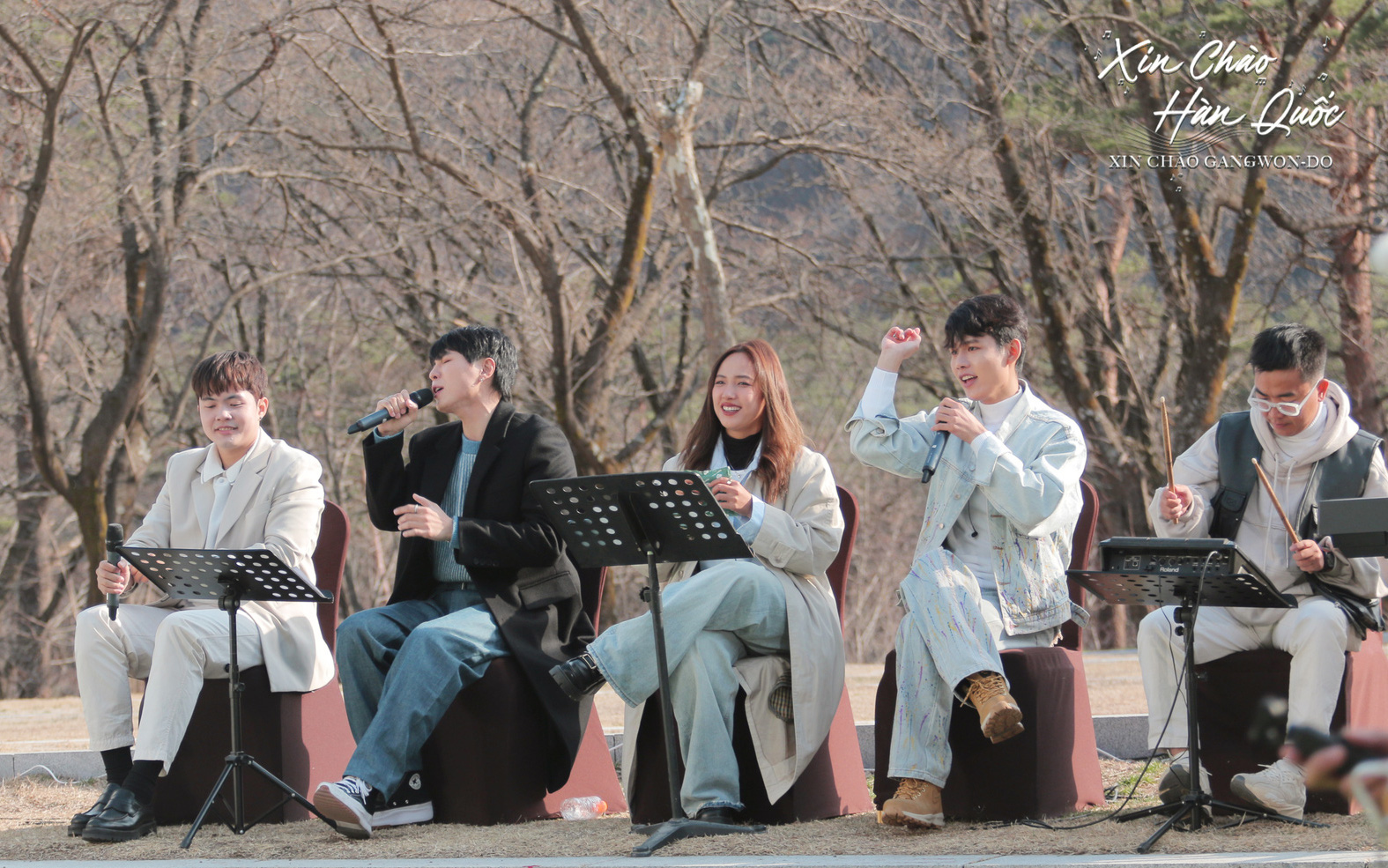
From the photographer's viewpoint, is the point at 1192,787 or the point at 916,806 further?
the point at 916,806

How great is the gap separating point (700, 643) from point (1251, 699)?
1615mm

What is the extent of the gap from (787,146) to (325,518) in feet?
25.0

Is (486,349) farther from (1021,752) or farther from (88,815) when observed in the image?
(1021,752)

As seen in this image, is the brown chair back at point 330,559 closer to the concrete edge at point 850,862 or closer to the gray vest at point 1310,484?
the concrete edge at point 850,862

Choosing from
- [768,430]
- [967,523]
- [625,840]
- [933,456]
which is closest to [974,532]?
[967,523]

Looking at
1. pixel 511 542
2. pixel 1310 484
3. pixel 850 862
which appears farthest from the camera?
pixel 511 542

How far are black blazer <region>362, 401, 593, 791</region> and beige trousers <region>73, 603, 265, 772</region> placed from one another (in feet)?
2.17

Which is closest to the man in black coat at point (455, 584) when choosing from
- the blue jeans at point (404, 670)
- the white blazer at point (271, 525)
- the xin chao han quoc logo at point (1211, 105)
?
the blue jeans at point (404, 670)

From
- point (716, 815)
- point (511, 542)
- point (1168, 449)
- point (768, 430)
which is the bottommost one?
point (716, 815)

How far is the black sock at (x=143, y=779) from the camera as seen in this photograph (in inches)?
174

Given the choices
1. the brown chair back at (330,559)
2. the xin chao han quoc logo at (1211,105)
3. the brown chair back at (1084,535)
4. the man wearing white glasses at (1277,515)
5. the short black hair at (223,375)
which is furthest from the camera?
the xin chao han quoc logo at (1211,105)

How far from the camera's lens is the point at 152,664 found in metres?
4.54

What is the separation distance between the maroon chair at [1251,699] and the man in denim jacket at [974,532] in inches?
18.9

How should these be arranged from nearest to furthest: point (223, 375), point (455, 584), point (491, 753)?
point (491, 753)
point (223, 375)
point (455, 584)
